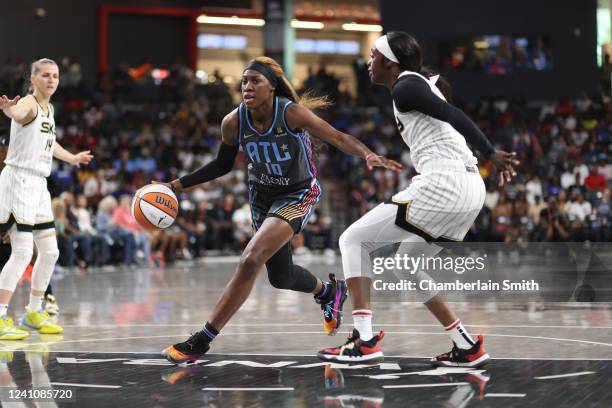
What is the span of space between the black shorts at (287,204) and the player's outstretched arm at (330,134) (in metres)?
0.51

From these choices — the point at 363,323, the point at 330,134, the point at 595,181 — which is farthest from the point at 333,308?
the point at 595,181

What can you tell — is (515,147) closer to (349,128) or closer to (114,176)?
(349,128)

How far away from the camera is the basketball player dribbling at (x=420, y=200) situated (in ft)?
20.3

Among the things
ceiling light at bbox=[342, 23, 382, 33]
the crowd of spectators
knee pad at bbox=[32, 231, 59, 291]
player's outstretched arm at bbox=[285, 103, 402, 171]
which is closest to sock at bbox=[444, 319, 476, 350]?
player's outstretched arm at bbox=[285, 103, 402, 171]

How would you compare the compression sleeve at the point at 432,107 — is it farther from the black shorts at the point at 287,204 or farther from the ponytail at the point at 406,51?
the black shorts at the point at 287,204

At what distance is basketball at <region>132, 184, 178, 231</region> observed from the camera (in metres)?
7.24

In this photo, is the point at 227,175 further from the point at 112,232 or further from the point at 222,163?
the point at 222,163

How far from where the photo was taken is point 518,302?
435 inches

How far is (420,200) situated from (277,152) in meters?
1.14

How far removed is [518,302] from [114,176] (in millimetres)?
12144

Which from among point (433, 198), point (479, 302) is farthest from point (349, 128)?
point (433, 198)

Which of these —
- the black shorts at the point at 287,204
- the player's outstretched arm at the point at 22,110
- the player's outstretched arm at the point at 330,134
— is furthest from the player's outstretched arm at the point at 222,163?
the player's outstretched arm at the point at 22,110

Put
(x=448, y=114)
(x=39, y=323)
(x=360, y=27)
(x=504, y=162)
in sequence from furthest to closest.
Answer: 1. (x=360, y=27)
2. (x=39, y=323)
3. (x=448, y=114)
4. (x=504, y=162)

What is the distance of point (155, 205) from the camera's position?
23.8ft
